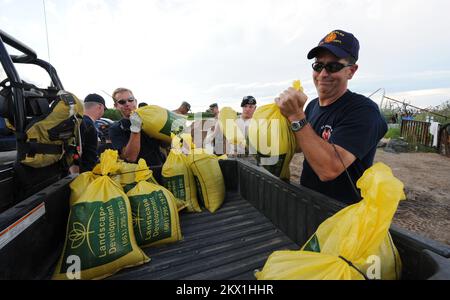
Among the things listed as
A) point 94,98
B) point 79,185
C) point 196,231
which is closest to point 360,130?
point 196,231

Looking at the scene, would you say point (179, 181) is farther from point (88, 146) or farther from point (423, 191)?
point (423, 191)

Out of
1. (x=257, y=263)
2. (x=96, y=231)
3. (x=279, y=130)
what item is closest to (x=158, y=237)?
(x=96, y=231)

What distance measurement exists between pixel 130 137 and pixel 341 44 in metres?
2.00

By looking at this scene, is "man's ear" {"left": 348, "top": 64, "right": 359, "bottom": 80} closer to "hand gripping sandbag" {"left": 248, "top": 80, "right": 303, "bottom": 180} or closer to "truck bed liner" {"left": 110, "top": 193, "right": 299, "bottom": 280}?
"hand gripping sandbag" {"left": 248, "top": 80, "right": 303, "bottom": 180}

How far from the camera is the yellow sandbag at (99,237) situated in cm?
141

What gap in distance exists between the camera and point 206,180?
245cm

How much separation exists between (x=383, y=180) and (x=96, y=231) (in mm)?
1488

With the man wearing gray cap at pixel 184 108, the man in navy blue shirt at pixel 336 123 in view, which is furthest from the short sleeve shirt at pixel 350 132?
the man wearing gray cap at pixel 184 108

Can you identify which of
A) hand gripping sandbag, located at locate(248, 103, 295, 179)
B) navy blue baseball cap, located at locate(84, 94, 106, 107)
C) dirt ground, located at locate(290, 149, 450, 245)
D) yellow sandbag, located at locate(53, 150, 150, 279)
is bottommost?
dirt ground, located at locate(290, 149, 450, 245)

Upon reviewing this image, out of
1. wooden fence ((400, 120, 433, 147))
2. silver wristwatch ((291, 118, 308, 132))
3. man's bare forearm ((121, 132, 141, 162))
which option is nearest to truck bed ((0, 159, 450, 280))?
silver wristwatch ((291, 118, 308, 132))

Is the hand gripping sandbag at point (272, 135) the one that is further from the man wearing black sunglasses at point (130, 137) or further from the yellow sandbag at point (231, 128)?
the yellow sandbag at point (231, 128)

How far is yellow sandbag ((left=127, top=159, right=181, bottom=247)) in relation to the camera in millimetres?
1732

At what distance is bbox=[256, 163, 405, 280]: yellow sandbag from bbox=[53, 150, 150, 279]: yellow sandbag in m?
0.96
